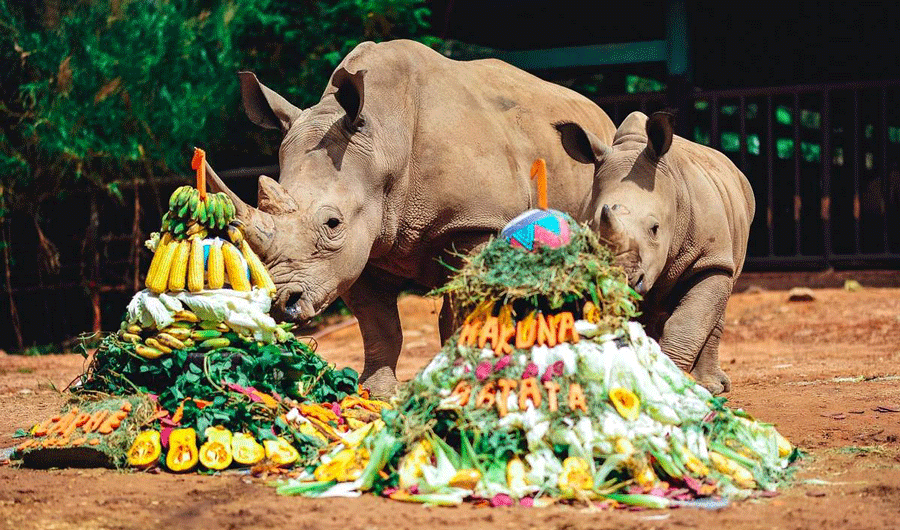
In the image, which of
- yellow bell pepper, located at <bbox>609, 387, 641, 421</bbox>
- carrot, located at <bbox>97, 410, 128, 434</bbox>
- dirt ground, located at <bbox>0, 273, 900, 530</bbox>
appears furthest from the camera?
carrot, located at <bbox>97, 410, 128, 434</bbox>

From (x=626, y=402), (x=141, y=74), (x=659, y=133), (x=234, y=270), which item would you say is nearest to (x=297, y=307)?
(x=234, y=270)

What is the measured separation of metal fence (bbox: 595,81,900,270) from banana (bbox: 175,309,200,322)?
7775 millimetres

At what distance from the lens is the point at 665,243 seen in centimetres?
653

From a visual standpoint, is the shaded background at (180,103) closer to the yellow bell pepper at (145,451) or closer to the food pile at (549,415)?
the yellow bell pepper at (145,451)

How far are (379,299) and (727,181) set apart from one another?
226 centimetres

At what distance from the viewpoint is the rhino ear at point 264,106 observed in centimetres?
702

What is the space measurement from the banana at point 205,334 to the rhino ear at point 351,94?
1800 mm

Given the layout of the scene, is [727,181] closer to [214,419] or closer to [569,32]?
[214,419]

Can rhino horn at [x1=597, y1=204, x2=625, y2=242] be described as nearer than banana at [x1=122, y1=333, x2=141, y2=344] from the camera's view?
No

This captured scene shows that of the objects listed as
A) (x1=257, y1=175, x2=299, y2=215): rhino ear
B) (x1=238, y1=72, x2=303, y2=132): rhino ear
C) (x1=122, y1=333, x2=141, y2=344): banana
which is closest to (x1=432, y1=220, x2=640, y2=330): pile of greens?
(x1=122, y1=333, x2=141, y2=344): banana

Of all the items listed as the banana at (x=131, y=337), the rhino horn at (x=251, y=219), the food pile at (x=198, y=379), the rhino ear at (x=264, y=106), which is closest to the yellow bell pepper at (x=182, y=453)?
the food pile at (x=198, y=379)

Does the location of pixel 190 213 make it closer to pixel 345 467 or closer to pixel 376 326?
pixel 345 467

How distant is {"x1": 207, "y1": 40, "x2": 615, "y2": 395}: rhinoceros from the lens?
20.8ft

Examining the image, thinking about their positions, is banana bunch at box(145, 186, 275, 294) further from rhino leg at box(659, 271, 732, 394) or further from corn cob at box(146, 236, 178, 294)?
rhino leg at box(659, 271, 732, 394)
